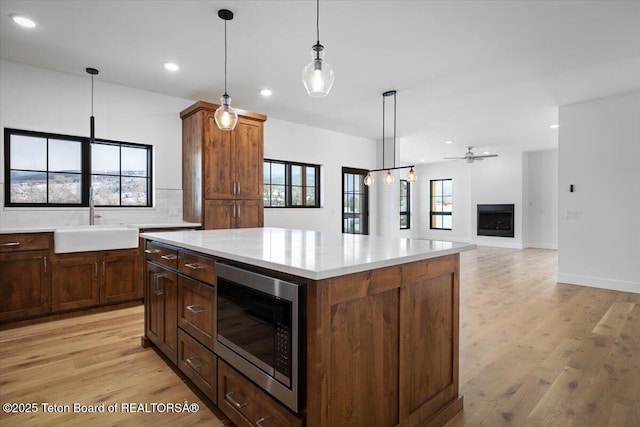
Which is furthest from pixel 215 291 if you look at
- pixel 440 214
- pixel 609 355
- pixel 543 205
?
pixel 440 214

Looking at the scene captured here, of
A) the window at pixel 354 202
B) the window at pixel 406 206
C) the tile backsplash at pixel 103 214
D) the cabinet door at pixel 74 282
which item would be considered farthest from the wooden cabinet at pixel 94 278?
the window at pixel 406 206

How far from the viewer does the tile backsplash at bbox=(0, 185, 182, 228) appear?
11.7ft

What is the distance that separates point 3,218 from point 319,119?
432cm

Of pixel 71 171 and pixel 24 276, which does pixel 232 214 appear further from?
pixel 24 276

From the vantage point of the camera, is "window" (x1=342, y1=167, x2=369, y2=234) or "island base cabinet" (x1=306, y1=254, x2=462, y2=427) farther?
"window" (x1=342, y1=167, x2=369, y2=234)

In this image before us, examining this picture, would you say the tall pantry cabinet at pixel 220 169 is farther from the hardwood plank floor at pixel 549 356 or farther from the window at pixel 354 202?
the hardwood plank floor at pixel 549 356

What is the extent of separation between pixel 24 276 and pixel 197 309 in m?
2.45

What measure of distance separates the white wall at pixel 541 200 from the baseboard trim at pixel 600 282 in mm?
4612

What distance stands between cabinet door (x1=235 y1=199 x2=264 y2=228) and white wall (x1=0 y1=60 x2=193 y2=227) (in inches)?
32.3

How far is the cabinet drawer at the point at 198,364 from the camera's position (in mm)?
1825

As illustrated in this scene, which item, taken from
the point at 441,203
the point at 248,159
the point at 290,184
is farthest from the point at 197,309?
the point at 441,203

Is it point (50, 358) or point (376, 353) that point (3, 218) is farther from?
A: point (376, 353)

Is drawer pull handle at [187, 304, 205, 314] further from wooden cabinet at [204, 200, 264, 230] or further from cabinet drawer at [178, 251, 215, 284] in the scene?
wooden cabinet at [204, 200, 264, 230]

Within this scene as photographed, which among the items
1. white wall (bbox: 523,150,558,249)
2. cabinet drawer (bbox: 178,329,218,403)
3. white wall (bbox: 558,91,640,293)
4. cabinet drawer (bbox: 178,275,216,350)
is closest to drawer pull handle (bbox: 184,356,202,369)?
cabinet drawer (bbox: 178,329,218,403)
